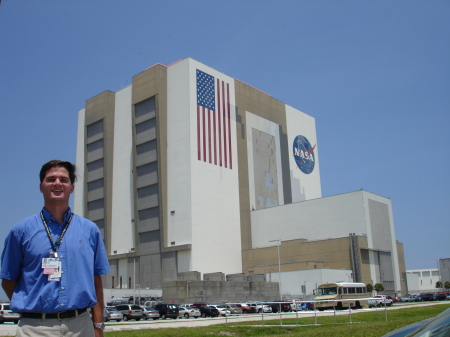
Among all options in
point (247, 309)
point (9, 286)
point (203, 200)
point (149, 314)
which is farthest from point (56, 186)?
point (203, 200)

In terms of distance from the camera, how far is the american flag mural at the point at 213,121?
8200 centimetres

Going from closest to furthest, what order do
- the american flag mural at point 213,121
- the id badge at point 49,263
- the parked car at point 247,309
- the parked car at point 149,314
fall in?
the id badge at point 49,263 < the parked car at point 149,314 < the parked car at point 247,309 < the american flag mural at point 213,121

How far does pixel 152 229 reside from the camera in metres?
81.9

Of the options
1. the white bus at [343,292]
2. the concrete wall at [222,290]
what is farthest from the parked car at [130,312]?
the concrete wall at [222,290]

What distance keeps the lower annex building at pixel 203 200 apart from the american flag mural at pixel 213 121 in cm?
20

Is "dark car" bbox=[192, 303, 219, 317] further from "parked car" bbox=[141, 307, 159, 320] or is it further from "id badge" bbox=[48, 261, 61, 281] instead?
"id badge" bbox=[48, 261, 61, 281]

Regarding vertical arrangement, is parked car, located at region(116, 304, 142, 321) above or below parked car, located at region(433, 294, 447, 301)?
above

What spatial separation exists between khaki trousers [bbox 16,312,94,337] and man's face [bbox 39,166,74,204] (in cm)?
115

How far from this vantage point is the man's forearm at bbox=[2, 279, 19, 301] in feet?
15.7

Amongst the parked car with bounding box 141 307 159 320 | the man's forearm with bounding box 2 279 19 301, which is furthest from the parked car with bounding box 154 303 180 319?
the man's forearm with bounding box 2 279 19 301

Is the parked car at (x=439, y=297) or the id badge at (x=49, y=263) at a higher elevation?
the id badge at (x=49, y=263)

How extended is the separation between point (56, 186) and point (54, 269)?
85 cm

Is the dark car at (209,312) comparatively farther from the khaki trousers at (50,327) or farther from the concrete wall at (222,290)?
the khaki trousers at (50,327)

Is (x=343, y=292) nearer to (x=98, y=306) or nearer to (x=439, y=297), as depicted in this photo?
(x=439, y=297)
